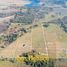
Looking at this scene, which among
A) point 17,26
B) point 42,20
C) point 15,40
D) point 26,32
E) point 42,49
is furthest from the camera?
point 42,20

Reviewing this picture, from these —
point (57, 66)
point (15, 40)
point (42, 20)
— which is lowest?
point (57, 66)

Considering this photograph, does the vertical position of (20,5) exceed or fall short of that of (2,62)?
it exceeds it

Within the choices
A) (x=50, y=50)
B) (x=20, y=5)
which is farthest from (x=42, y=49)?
(x=20, y=5)

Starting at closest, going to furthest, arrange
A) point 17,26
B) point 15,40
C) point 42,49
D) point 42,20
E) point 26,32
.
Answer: point 42,49
point 15,40
point 26,32
point 17,26
point 42,20

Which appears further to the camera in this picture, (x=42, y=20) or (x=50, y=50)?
(x=42, y=20)

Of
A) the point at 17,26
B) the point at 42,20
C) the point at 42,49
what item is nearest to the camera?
the point at 42,49

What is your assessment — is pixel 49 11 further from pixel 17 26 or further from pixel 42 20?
pixel 17 26

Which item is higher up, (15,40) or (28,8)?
(28,8)

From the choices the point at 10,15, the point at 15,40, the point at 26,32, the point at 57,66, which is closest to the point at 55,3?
the point at 10,15

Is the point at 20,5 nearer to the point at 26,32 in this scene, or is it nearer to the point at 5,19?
the point at 5,19
